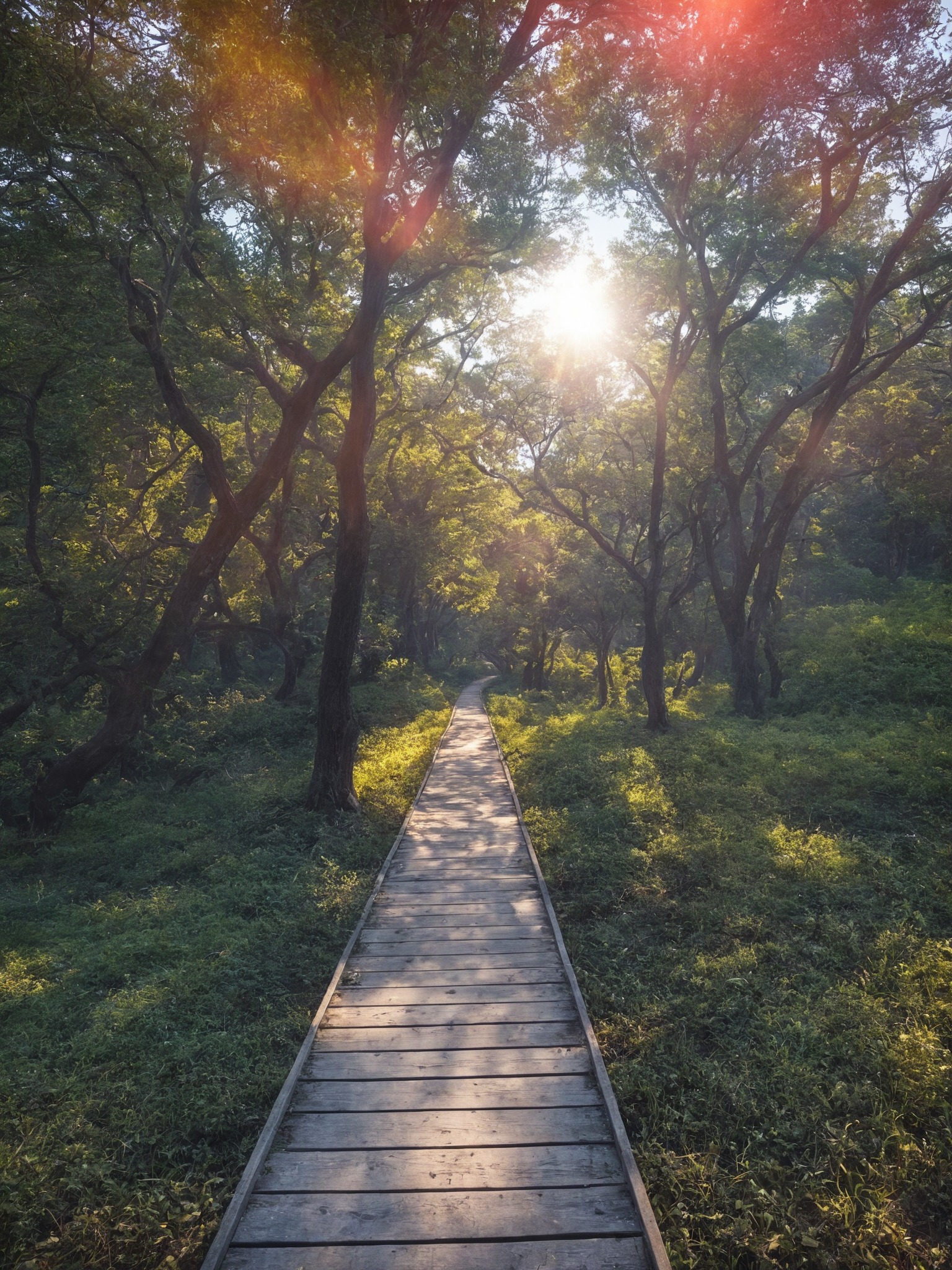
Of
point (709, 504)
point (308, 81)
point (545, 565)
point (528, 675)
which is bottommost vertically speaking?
point (528, 675)

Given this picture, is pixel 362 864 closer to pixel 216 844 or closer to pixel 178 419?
pixel 216 844

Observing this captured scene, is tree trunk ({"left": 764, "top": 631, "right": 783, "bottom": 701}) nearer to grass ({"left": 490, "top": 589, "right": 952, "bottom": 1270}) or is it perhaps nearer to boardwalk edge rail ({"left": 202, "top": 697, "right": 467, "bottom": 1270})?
grass ({"left": 490, "top": 589, "right": 952, "bottom": 1270})

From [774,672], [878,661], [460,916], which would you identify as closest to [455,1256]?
[460,916]

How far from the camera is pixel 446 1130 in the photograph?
415 centimetres

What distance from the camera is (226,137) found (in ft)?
33.7

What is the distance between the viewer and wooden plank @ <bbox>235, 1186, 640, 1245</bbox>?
3443 mm

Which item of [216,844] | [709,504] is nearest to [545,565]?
[709,504]

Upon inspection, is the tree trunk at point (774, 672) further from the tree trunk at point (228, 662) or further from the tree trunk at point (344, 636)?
the tree trunk at point (228, 662)

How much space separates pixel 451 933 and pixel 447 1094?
253cm

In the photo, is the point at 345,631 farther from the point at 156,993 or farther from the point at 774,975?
the point at 774,975

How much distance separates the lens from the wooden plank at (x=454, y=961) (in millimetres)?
6254

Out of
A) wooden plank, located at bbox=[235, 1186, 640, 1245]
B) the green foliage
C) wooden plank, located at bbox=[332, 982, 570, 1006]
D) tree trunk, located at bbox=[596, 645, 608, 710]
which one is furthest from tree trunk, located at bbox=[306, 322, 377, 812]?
tree trunk, located at bbox=[596, 645, 608, 710]

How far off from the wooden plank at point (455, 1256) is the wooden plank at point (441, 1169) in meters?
0.34

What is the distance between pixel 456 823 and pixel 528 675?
27.0 m
